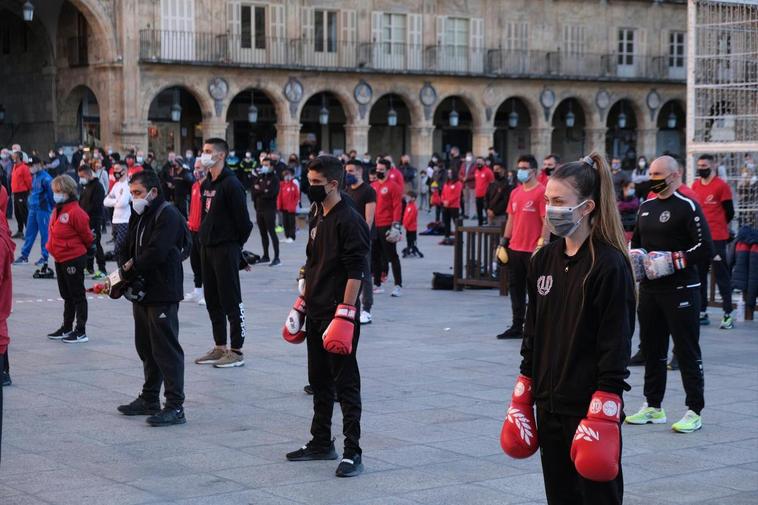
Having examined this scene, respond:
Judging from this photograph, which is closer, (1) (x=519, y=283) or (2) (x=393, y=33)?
(1) (x=519, y=283)

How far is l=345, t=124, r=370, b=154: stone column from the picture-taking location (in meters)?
43.8

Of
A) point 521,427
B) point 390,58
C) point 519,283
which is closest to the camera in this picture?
point 521,427

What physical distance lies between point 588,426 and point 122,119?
3532 centimetres

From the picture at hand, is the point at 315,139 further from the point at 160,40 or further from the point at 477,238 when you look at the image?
the point at 477,238

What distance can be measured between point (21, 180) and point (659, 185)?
1942cm

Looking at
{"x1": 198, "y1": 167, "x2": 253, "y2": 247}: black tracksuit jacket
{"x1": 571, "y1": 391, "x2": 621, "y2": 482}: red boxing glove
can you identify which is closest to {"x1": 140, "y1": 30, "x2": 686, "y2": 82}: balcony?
{"x1": 198, "y1": 167, "x2": 253, "y2": 247}: black tracksuit jacket

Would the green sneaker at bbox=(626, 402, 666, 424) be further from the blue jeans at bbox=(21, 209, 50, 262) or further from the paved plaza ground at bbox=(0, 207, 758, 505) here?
the blue jeans at bbox=(21, 209, 50, 262)

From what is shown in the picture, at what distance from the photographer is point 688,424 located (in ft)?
27.7

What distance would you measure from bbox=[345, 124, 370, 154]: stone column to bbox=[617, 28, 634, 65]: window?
12.1 m

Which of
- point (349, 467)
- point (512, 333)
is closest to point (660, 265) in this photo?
point (349, 467)

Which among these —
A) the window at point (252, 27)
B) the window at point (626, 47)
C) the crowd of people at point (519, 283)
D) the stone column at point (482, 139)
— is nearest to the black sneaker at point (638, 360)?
the crowd of people at point (519, 283)

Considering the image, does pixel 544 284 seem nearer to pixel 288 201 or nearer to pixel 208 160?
pixel 208 160

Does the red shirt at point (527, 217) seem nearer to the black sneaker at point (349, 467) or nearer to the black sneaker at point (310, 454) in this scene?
the black sneaker at point (310, 454)

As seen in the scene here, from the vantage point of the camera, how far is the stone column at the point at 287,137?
42000 mm
